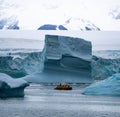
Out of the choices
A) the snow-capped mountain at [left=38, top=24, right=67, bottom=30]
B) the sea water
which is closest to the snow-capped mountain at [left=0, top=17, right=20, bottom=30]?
the snow-capped mountain at [left=38, top=24, right=67, bottom=30]

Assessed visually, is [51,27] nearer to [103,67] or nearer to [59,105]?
[103,67]

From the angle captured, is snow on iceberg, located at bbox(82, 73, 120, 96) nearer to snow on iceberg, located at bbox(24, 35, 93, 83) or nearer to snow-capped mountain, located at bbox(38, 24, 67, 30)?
snow on iceberg, located at bbox(24, 35, 93, 83)

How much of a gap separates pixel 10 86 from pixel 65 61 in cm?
1037

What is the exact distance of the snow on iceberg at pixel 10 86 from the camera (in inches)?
964

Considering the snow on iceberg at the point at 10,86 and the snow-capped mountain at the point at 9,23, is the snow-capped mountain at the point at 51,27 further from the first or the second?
the snow on iceberg at the point at 10,86

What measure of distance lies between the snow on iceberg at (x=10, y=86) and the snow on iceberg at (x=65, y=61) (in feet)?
26.9

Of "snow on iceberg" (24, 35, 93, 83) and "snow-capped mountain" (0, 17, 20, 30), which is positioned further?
"snow-capped mountain" (0, 17, 20, 30)

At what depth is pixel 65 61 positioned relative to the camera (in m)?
34.7

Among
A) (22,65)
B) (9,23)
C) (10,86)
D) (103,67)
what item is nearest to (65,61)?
(103,67)

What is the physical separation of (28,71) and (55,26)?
78514 millimetres

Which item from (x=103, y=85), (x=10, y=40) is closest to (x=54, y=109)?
(x=103, y=85)

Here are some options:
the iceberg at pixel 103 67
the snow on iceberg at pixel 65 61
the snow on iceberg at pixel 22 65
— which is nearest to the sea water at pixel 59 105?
the snow on iceberg at pixel 65 61

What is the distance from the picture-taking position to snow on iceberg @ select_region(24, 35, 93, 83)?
113 feet

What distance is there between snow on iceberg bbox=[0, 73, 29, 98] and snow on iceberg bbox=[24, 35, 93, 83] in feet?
26.9
